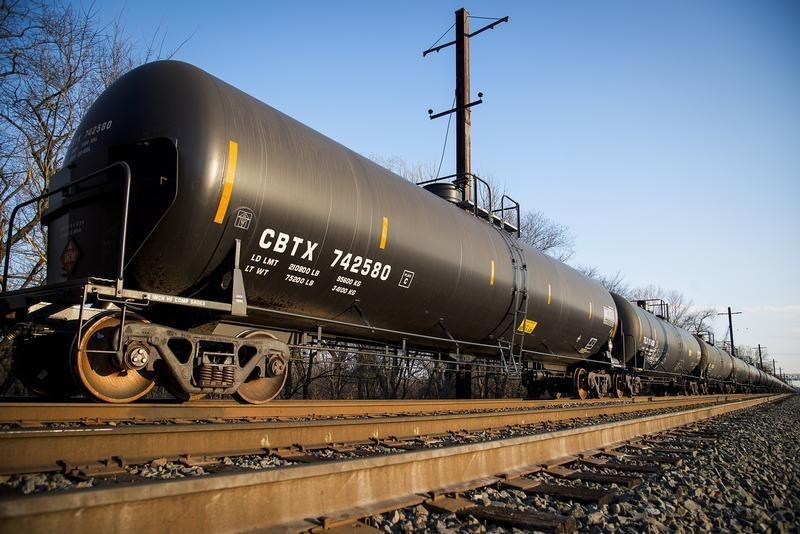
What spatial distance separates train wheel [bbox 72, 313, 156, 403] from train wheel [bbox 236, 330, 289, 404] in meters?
1.10

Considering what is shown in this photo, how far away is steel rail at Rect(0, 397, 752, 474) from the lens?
3.42 meters

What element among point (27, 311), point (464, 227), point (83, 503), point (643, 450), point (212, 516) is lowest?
point (643, 450)

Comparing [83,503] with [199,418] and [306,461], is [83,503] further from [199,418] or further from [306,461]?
[199,418]

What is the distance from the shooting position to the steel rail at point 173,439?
135 inches

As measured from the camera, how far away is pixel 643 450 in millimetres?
5852

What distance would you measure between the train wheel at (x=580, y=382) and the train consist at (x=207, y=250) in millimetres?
7140

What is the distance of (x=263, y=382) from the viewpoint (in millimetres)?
6527

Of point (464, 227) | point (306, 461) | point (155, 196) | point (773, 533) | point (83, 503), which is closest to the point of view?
point (83, 503)

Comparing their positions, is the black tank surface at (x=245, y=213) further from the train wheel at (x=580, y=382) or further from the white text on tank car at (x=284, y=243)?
the train wheel at (x=580, y=382)

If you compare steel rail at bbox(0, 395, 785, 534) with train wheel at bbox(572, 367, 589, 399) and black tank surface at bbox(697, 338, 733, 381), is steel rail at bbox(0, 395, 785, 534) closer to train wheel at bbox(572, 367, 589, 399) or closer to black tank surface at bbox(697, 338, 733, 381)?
train wheel at bbox(572, 367, 589, 399)

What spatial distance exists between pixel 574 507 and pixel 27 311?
554cm

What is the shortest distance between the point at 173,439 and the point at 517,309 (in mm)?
7264

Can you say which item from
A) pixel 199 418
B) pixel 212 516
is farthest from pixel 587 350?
pixel 212 516

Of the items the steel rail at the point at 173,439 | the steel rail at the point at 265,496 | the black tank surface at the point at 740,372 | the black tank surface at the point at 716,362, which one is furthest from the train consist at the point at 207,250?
the black tank surface at the point at 740,372
